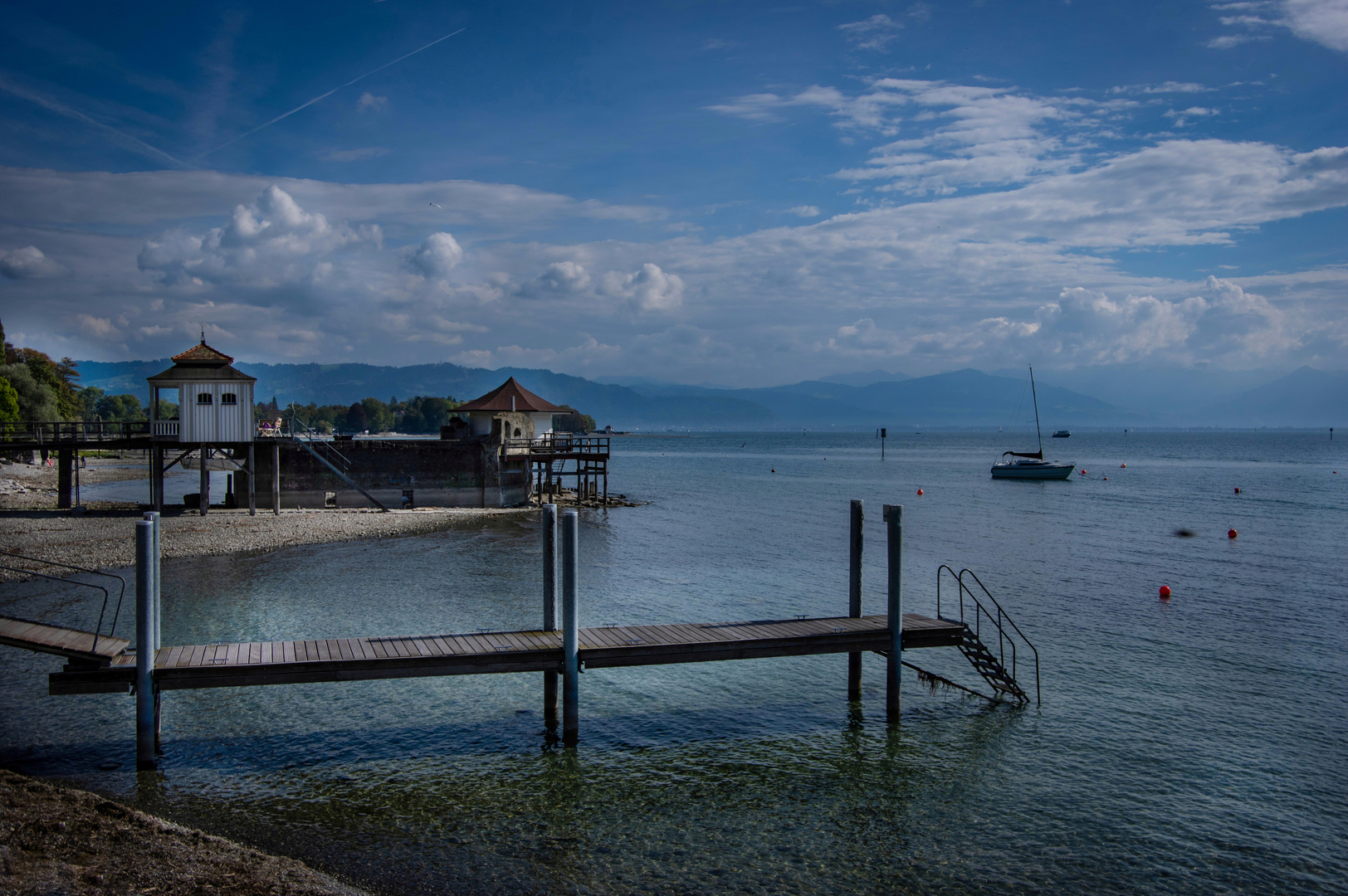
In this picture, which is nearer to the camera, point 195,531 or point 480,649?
point 480,649

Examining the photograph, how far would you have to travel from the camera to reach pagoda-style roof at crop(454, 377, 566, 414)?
50.0m

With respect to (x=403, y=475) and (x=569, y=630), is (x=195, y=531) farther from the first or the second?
(x=569, y=630)

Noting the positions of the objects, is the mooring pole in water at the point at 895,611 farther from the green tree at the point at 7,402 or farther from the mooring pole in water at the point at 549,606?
the green tree at the point at 7,402

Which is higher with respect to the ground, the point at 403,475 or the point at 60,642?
the point at 403,475

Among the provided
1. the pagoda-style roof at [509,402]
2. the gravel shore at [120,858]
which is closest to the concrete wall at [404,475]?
the pagoda-style roof at [509,402]

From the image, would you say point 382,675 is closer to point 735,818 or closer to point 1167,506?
point 735,818

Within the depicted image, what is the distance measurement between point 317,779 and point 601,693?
5.68m

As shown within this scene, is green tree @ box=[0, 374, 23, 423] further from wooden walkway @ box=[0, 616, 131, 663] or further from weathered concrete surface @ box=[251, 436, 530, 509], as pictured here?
wooden walkway @ box=[0, 616, 131, 663]

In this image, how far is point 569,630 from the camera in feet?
41.0

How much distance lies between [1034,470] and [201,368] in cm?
7025

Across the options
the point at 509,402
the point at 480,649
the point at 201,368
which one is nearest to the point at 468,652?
the point at 480,649

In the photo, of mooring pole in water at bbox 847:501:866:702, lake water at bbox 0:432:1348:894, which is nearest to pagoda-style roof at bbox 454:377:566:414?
lake water at bbox 0:432:1348:894

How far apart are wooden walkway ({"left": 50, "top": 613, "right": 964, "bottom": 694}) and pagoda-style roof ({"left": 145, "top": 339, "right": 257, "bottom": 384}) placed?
2869cm

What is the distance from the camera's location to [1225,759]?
13.3m
